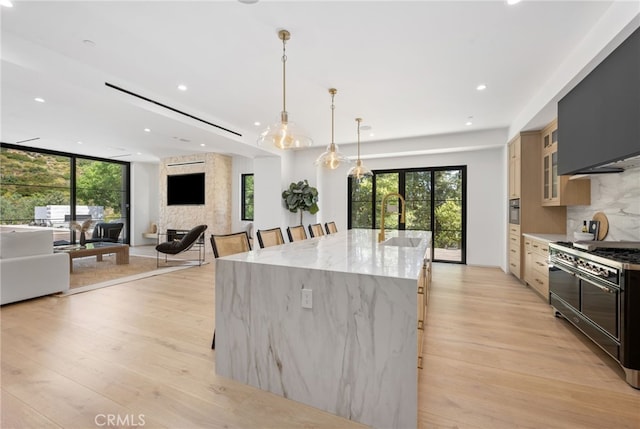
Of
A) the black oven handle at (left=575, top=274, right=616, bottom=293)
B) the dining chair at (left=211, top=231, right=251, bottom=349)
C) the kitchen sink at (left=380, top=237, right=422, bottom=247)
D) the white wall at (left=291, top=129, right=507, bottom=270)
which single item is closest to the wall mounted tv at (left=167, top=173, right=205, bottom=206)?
the white wall at (left=291, top=129, right=507, bottom=270)

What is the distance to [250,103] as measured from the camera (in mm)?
4305

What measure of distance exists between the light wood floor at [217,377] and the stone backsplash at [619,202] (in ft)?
3.93

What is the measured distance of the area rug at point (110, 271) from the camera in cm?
451

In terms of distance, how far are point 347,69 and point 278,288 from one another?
8.52 ft

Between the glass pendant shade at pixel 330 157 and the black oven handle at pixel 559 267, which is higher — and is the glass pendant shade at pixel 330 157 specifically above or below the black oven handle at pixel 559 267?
above

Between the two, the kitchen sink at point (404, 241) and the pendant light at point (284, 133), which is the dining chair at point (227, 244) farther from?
the kitchen sink at point (404, 241)

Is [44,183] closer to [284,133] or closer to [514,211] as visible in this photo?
[284,133]

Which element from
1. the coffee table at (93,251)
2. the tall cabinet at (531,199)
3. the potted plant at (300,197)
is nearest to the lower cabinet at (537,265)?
the tall cabinet at (531,199)

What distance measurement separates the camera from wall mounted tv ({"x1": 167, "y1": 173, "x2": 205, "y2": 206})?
26.5 ft

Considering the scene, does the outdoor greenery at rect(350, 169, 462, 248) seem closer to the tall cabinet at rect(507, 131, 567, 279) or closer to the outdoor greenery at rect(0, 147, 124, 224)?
the tall cabinet at rect(507, 131, 567, 279)

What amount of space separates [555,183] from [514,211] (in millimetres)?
1059

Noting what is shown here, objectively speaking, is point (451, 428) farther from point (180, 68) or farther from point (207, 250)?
point (207, 250)

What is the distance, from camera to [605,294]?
2.25 meters
